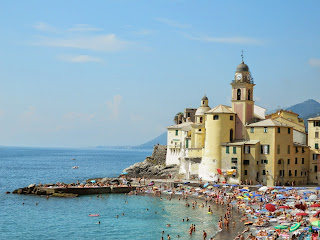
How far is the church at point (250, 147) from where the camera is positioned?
72625mm

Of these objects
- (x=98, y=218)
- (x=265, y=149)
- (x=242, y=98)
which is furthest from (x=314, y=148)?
(x=98, y=218)

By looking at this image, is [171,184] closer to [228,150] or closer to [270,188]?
[228,150]

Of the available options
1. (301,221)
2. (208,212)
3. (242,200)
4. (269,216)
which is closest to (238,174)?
(242,200)

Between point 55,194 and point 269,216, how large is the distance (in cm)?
3722

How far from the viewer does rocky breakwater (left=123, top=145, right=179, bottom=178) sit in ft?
314

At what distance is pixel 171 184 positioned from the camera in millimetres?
79188

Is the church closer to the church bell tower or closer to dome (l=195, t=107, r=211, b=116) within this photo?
the church bell tower

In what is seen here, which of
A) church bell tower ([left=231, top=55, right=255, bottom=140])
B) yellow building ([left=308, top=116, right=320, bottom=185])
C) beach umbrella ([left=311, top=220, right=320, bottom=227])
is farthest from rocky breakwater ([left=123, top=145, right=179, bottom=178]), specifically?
beach umbrella ([left=311, top=220, right=320, bottom=227])

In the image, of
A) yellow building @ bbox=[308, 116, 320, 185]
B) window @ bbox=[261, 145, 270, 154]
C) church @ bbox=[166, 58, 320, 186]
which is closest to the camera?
window @ bbox=[261, 145, 270, 154]

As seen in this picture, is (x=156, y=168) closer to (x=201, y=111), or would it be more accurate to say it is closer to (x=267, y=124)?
(x=201, y=111)

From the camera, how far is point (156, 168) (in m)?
102

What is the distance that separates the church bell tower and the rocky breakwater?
21689 millimetres

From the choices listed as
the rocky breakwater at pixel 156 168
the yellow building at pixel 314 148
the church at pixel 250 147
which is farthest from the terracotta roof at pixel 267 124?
the rocky breakwater at pixel 156 168

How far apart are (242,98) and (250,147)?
8.77m
